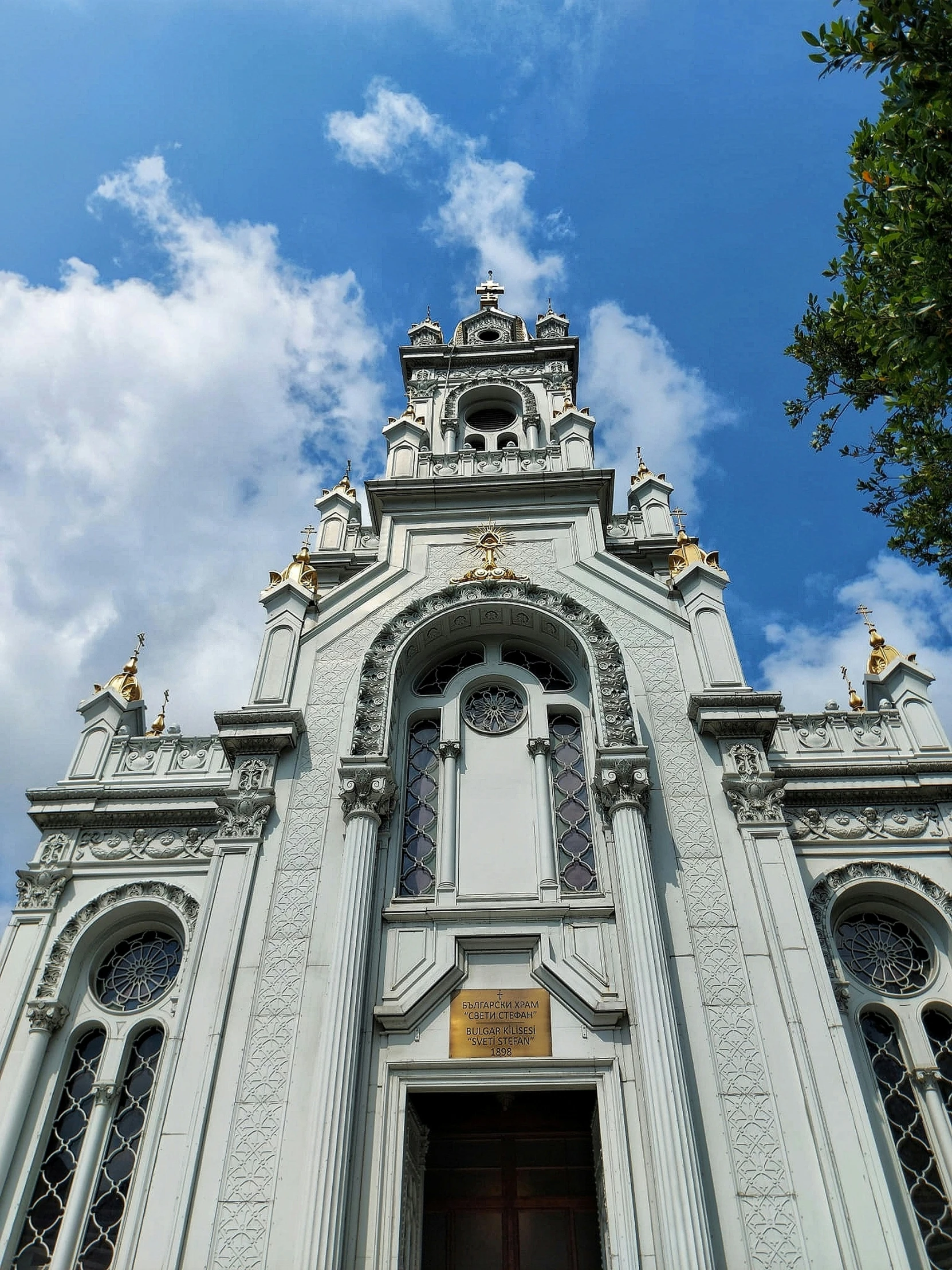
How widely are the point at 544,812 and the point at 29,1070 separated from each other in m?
8.86

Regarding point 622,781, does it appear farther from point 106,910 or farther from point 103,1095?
point 103,1095

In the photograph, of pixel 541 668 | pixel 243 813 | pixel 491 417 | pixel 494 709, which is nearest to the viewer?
pixel 243 813

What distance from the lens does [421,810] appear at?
16.0m

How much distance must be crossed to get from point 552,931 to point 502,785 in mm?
2983

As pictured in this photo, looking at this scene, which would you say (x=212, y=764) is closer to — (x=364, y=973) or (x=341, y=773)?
(x=341, y=773)

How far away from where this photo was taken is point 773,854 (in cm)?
1420

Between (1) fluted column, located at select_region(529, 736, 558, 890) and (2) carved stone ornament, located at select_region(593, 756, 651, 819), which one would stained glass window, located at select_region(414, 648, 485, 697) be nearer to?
(1) fluted column, located at select_region(529, 736, 558, 890)

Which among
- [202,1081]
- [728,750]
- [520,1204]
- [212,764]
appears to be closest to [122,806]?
[212,764]

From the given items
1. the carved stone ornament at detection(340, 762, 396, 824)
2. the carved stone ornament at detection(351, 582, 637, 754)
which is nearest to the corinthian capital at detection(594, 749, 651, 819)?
the carved stone ornament at detection(351, 582, 637, 754)

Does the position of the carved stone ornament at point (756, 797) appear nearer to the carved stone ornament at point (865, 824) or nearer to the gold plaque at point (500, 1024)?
the carved stone ornament at point (865, 824)

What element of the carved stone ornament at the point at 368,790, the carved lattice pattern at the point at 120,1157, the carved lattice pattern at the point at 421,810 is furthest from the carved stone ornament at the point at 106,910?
the carved lattice pattern at the point at 421,810

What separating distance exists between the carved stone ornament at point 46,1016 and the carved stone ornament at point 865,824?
40.0 feet

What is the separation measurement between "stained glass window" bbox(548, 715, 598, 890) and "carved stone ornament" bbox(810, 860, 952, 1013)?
11.8 feet

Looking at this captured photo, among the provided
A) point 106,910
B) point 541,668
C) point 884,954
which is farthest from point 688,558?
point 106,910
